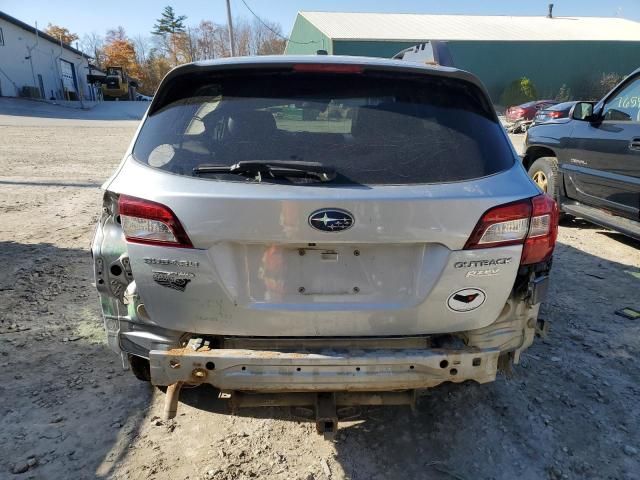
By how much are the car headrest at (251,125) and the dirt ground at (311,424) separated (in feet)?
4.23

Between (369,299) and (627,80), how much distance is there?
484cm

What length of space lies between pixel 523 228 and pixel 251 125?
1.28 metres

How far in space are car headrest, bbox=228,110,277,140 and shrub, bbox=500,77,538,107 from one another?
121ft

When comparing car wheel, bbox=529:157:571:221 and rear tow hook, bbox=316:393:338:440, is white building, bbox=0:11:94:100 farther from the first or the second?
rear tow hook, bbox=316:393:338:440

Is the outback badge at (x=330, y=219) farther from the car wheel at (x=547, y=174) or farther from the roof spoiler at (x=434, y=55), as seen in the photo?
the car wheel at (x=547, y=174)

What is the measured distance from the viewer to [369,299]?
6.64 feet

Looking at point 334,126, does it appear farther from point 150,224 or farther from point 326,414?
point 326,414

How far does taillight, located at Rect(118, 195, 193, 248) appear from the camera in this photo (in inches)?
76.4

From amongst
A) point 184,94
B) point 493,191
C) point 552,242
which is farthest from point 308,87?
point 552,242

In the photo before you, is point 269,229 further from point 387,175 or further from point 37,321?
point 37,321

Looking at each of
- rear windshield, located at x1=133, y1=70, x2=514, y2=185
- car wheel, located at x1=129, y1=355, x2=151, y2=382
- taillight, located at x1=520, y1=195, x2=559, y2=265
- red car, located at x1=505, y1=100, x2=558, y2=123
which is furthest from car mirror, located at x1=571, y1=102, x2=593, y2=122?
red car, located at x1=505, y1=100, x2=558, y2=123

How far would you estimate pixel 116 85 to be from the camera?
165 ft

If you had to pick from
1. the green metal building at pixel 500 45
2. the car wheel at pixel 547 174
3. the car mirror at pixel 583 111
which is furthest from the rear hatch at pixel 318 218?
the green metal building at pixel 500 45

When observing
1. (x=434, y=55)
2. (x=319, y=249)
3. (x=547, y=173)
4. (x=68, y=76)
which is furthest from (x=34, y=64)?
(x=319, y=249)
